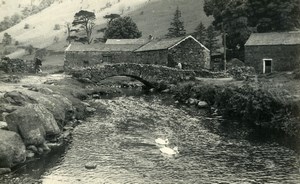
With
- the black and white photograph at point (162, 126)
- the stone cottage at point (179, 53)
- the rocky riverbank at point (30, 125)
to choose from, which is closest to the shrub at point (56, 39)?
the stone cottage at point (179, 53)

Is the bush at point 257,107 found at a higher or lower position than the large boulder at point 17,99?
lower

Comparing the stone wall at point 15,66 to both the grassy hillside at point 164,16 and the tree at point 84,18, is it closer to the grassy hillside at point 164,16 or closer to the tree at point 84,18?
the tree at point 84,18

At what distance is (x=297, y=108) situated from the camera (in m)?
19.2

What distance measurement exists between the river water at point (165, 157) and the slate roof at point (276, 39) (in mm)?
26043

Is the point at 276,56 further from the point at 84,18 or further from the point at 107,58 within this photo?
the point at 84,18

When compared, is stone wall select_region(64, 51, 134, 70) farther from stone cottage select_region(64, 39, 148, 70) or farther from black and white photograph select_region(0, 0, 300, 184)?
black and white photograph select_region(0, 0, 300, 184)

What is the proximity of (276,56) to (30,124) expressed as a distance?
36.1 meters

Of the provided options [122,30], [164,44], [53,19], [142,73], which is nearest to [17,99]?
[142,73]

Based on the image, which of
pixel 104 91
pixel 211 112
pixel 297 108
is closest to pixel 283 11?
pixel 104 91

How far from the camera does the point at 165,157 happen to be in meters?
16.0

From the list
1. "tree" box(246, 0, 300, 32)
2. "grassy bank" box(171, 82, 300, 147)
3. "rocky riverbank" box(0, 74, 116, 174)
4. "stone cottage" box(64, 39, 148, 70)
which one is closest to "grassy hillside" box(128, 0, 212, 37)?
"stone cottage" box(64, 39, 148, 70)

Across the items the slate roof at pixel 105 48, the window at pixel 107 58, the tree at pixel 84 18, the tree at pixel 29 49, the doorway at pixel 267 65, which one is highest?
the tree at pixel 84 18

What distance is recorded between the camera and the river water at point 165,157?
1361 centimetres

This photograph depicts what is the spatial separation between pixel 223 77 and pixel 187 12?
196 feet
